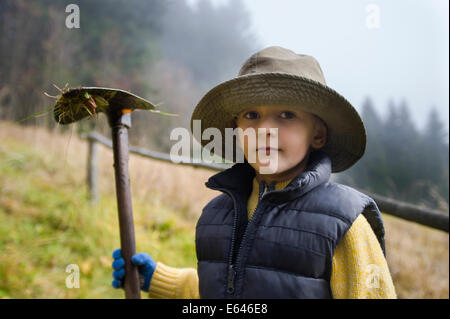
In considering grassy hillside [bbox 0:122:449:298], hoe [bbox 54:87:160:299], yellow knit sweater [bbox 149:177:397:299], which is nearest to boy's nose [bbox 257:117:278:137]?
yellow knit sweater [bbox 149:177:397:299]

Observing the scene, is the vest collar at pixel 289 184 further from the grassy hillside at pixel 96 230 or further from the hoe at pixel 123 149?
the grassy hillside at pixel 96 230

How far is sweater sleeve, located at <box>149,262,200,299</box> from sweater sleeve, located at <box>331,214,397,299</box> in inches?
26.0

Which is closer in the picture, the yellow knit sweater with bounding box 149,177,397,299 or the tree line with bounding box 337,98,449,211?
the yellow knit sweater with bounding box 149,177,397,299

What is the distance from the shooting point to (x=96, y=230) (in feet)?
11.7

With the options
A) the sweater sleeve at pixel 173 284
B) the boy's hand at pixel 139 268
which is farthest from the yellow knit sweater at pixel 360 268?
the boy's hand at pixel 139 268

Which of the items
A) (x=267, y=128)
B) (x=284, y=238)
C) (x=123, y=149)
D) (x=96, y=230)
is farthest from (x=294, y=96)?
(x=96, y=230)

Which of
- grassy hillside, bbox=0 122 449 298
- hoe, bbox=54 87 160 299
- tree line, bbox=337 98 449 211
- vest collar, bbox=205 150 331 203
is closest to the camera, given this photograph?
vest collar, bbox=205 150 331 203

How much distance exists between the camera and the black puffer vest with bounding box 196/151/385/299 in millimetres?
989

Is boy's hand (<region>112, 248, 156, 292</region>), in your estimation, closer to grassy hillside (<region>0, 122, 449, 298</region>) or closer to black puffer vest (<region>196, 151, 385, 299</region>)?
black puffer vest (<region>196, 151, 385, 299</region>)

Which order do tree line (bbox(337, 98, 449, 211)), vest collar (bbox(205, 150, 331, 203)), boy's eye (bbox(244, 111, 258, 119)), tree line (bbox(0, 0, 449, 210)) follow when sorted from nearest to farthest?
1. vest collar (bbox(205, 150, 331, 203))
2. boy's eye (bbox(244, 111, 258, 119))
3. tree line (bbox(337, 98, 449, 211))
4. tree line (bbox(0, 0, 449, 210))

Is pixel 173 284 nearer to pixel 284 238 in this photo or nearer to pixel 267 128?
pixel 284 238

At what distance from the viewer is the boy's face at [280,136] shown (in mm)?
1108

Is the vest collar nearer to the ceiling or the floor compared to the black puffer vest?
nearer to the ceiling

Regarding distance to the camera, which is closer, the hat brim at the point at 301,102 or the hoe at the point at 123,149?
the hat brim at the point at 301,102
